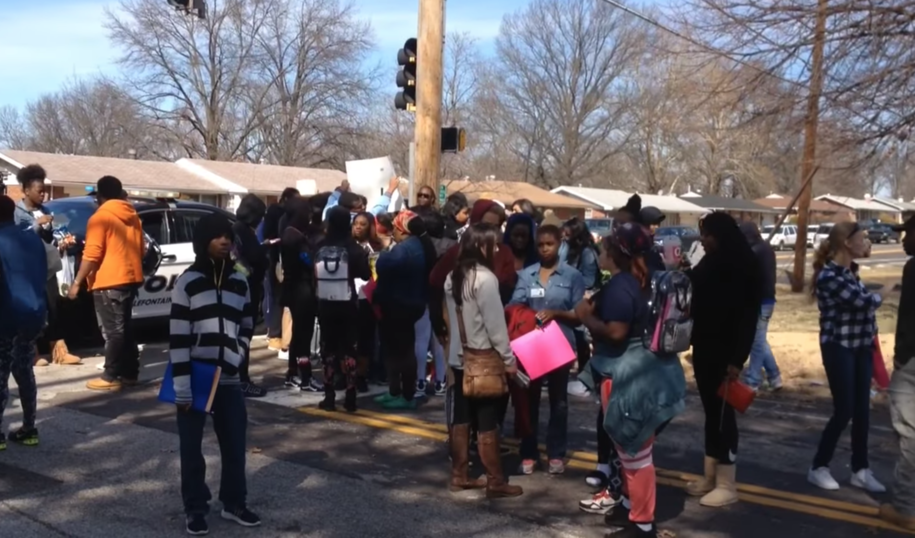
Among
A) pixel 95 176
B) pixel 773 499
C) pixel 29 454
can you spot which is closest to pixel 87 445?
pixel 29 454

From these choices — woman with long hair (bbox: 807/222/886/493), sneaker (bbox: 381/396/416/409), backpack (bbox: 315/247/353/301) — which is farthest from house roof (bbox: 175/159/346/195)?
woman with long hair (bbox: 807/222/886/493)

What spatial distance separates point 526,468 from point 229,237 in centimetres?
280

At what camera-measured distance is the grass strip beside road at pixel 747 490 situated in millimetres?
6266

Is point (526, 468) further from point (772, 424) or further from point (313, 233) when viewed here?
point (313, 233)

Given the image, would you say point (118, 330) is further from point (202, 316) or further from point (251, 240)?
point (202, 316)

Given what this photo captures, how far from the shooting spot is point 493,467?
6.32 meters

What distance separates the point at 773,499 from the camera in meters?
6.56

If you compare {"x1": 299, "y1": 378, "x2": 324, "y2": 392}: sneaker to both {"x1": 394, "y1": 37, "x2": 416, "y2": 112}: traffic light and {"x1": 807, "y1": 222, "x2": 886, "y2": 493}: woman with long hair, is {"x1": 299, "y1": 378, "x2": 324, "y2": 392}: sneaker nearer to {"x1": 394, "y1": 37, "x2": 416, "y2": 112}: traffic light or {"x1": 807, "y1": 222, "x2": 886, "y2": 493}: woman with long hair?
{"x1": 394, "y1": 37, "x2": 416, "y2": 112}: traffic light

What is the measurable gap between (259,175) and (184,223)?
104 ft

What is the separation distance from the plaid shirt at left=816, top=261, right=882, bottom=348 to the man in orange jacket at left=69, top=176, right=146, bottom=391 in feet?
19.5

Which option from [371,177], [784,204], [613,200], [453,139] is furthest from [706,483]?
[784,204]

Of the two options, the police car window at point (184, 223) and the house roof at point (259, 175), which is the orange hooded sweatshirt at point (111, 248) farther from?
the house roof at point (259, 175)

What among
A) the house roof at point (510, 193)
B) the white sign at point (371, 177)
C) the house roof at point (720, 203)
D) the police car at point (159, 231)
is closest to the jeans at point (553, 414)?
the police car at point (159, 231)

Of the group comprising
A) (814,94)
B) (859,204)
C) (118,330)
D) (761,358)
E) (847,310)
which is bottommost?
(761,358)
